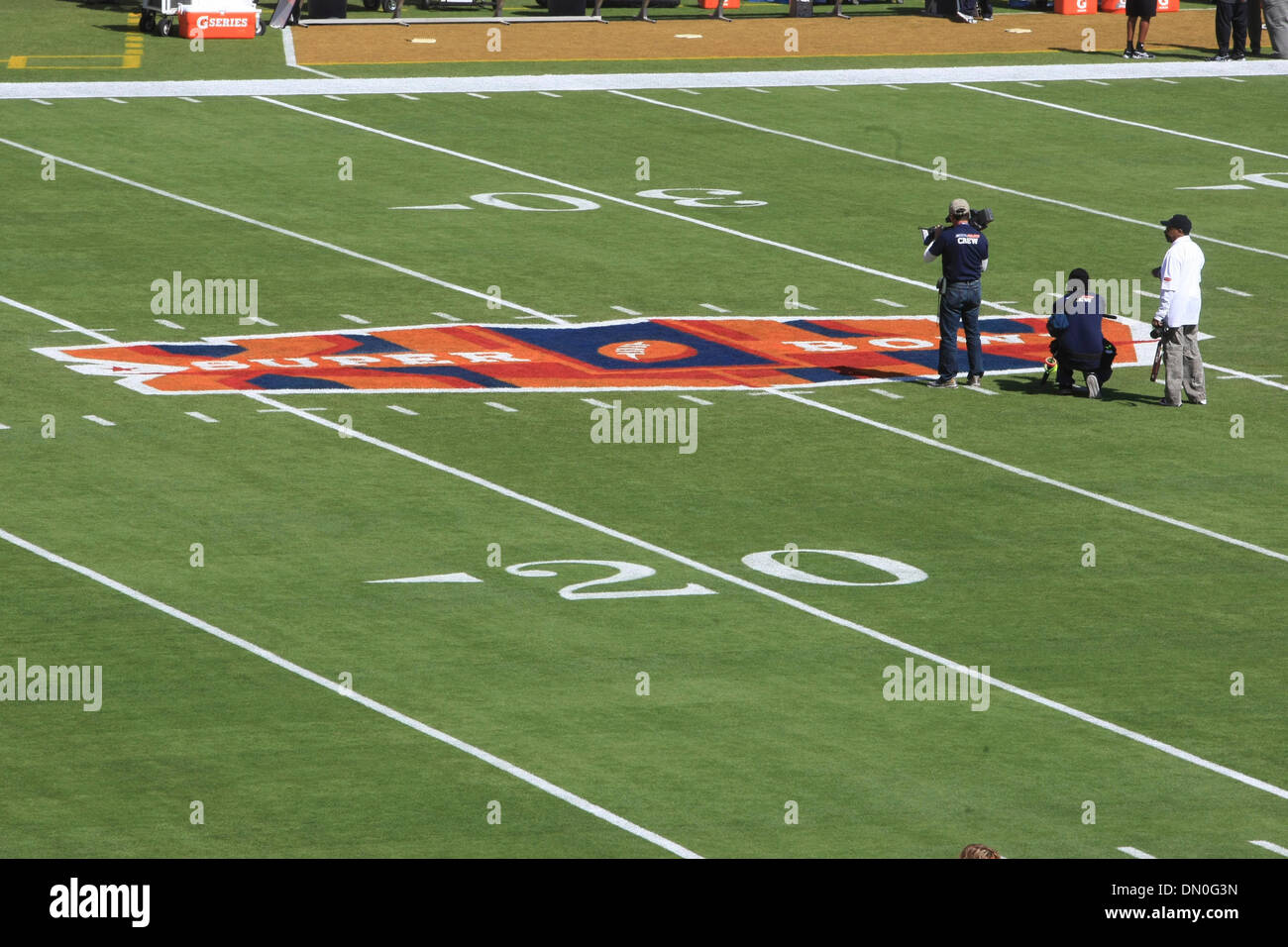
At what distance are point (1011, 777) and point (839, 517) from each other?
633 cm

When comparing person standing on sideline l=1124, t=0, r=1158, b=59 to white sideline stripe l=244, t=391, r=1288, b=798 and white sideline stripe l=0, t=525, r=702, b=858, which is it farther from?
white sideline stripe l=0, t=525, r=702, b=858

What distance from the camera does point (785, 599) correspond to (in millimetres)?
20125

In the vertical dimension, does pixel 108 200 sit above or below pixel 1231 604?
above

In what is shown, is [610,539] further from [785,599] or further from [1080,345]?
[1080,345]

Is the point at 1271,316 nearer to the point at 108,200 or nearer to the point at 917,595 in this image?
the point at 917,595

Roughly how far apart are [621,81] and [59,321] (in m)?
18.0

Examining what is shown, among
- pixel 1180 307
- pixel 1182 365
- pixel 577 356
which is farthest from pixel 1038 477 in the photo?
pixel 577 356

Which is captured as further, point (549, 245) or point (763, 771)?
point (549, 245)

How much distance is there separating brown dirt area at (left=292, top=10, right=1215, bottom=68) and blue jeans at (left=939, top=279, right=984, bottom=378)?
21549mm

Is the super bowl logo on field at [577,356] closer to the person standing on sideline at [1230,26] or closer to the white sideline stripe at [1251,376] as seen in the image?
the white sideline stripe at [1251,376]

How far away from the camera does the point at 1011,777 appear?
16.4m

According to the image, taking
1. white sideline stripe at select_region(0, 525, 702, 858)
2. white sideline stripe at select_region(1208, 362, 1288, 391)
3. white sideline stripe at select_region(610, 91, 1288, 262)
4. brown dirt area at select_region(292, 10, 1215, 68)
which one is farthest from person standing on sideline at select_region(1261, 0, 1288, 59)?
white sideline stripe at select_region(0, 525, 702, 858)
